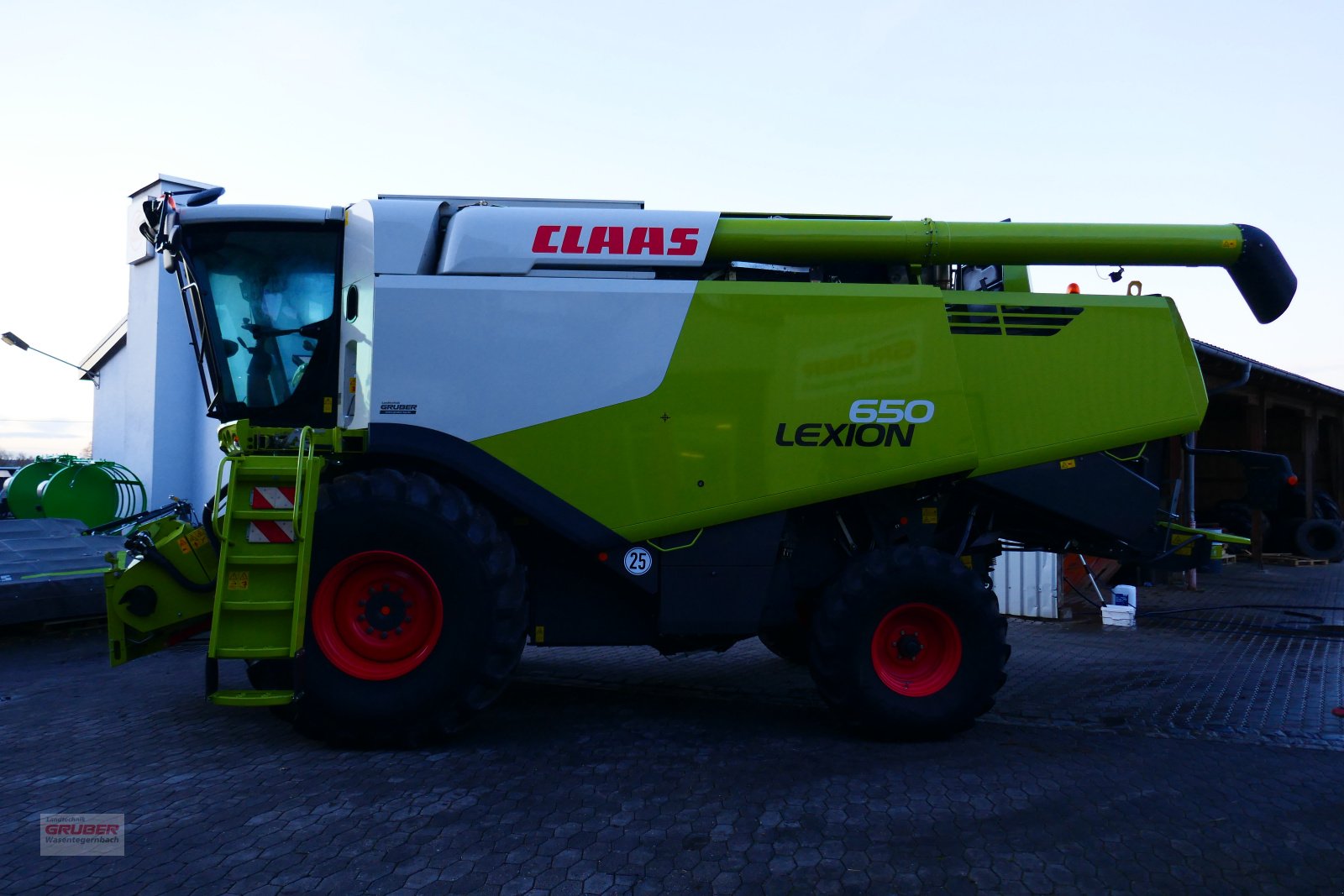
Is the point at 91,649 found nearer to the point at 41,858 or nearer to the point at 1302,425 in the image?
the point at 41,858

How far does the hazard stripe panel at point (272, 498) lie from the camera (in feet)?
15.0

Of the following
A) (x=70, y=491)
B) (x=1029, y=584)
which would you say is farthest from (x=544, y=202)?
(x=70, y=491)

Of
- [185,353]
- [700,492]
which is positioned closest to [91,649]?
[700,492]

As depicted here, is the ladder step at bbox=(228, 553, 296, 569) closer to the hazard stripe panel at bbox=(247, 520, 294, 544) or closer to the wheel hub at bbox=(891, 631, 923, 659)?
the hazard stripe panel at bbox=(247, 520, 294, 544)

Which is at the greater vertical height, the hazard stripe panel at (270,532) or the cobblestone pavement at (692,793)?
the hazard stripe panel at (270,532)

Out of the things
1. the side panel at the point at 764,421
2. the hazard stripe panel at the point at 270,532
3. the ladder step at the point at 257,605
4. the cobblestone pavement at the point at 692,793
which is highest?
the side panel at the point at 764,421

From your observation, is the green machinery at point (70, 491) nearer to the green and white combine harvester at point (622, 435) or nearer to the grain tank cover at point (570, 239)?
the green and white combine harvester at point (622, 435)

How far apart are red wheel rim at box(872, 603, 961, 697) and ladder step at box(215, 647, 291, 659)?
3163 mm

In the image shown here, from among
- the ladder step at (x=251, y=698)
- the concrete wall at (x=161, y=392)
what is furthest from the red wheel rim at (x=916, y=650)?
the concrete wall at (x=161, y=392)

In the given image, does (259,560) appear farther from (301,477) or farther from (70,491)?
(70,491)

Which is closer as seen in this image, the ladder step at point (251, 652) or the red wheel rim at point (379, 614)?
the ladder step at point (251, 652)

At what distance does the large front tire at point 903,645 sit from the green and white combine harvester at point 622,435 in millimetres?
18

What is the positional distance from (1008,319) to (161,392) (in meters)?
15.1

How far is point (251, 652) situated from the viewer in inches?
169
